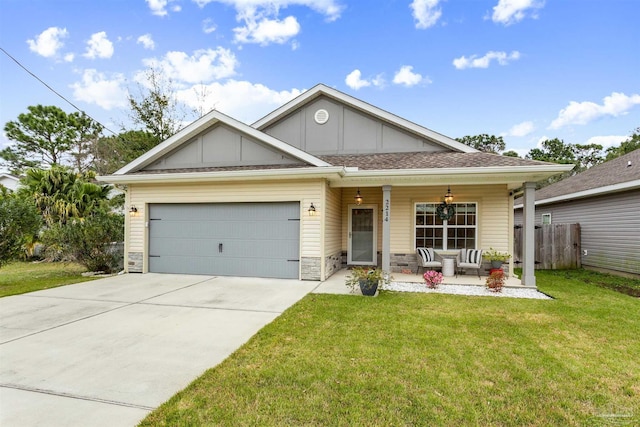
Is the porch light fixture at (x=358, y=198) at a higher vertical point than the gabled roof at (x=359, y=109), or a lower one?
lower

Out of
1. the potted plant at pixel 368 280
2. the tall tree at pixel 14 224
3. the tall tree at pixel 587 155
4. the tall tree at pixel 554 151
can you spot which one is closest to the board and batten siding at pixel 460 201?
the potted plant at pixel 368 280

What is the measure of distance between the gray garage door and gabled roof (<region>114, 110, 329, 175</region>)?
125cm

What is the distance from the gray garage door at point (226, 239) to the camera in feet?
26.4

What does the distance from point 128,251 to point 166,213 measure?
156 centimetres

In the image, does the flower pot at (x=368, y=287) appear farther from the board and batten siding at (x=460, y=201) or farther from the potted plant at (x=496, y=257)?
the potted plant at (x=496, y=257)

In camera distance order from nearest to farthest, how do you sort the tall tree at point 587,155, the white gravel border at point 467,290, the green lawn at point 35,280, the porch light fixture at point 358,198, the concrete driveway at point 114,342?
1. the concrete driveway at point 114,342
2. the white gravel border at point 467,290
3. the green lawn at point 35,280
4. the porch light fixture at point 358,198
5. the tall tree at point 587,155

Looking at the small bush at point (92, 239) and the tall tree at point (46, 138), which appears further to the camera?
the tall tree at point (46, 138)

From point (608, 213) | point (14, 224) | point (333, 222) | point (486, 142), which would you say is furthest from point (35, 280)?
point (486, 142)

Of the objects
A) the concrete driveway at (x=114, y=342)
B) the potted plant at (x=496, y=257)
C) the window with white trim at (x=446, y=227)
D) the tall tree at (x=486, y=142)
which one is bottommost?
the concrete driveway at (x=114, y=342)

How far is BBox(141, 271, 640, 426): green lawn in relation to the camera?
242cm

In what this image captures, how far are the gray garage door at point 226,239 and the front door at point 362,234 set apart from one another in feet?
8.46

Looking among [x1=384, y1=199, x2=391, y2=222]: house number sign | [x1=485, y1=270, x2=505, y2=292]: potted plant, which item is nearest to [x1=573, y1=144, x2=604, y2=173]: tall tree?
[x1=485, y1=270, x2=505, y2=292]: potted plant

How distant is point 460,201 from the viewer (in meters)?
8.94

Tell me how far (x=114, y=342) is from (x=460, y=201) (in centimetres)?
861
